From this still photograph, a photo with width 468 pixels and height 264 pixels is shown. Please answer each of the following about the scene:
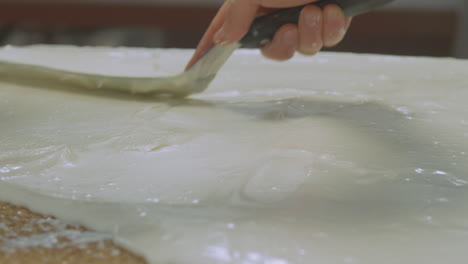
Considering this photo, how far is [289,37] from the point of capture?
31.3 inches

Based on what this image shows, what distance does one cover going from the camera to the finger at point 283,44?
0.79m

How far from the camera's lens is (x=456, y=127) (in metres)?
0.75

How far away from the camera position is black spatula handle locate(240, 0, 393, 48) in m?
0.75

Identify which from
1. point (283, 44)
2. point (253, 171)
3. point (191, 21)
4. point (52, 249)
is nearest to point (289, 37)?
point (283, 44)

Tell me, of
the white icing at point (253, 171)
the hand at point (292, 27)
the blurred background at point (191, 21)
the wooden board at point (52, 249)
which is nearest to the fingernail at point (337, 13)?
the hand at point (292, 27)

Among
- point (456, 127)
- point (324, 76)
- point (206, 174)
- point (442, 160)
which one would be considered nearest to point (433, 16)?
point (324, 76)

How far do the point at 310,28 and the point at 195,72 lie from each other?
234 millimetres

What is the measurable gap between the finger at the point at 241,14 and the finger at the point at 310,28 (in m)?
0.02

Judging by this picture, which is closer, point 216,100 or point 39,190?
point 39,190

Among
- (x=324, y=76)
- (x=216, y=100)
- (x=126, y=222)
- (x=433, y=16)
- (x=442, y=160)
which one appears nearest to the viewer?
(x=126, y=222)

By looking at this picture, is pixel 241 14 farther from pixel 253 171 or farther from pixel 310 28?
pixel 253 171

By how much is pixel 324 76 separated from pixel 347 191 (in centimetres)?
64

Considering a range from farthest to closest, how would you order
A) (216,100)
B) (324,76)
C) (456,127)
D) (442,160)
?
(324,76) < (216,100) < (456,127) < (442,160)

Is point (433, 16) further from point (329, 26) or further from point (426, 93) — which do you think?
point (329, 26)
